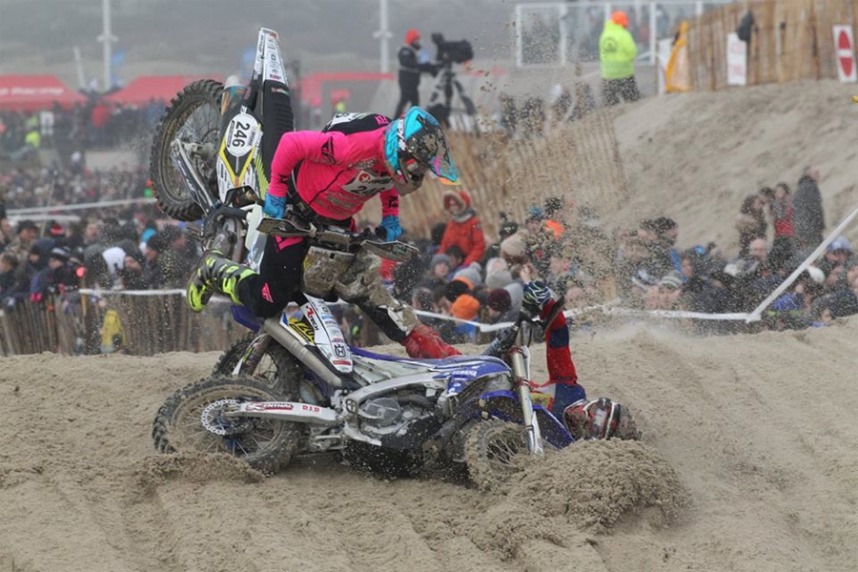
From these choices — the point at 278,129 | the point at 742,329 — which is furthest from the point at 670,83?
the point at 278,129

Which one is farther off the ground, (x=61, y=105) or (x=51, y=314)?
(x=61, y=105)

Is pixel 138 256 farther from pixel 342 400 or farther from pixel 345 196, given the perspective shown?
pixel 342 400

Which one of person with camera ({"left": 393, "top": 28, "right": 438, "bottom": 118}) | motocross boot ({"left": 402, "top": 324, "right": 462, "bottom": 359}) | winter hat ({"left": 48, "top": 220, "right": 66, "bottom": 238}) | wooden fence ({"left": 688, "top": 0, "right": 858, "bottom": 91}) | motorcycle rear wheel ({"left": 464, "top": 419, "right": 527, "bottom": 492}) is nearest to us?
motorcycle rear wheel ({"left": 464, "top": 419, "right": 527, "bottom": 492})

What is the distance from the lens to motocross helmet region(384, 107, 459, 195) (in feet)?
23.5

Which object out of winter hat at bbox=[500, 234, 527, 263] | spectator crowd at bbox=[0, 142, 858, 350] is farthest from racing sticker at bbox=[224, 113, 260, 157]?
winter hat at bbox=[500, 234, 527, 263]

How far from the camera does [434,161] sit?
23.6ft

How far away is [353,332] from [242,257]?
171 inches

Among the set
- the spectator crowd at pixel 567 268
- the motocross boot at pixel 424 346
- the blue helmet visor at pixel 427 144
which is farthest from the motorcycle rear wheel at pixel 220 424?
the spectator crowd at pixel 567 268

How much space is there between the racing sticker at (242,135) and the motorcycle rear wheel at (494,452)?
280 centimetres

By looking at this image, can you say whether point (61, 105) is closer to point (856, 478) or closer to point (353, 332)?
point (353, 332)

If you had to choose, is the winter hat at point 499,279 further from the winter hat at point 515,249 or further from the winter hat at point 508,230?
the winter hat at point 508,230

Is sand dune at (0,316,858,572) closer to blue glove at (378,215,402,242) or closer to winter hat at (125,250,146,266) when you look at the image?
blue glove at (378,215,402,242)

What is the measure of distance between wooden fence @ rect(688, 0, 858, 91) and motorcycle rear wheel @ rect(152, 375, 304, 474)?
1512 cm

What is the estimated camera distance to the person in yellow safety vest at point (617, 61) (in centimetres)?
1962
